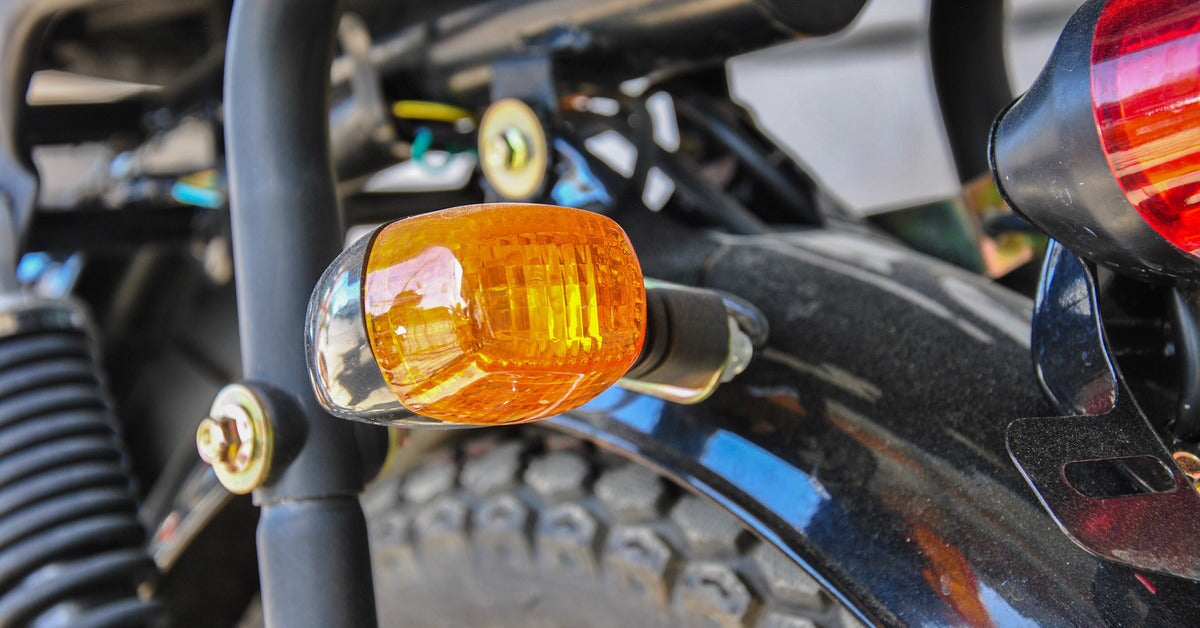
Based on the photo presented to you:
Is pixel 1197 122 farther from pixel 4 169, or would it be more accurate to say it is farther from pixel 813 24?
pixel 4 169

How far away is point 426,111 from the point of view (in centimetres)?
91

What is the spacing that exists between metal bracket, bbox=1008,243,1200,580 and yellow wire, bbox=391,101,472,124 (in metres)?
0.59

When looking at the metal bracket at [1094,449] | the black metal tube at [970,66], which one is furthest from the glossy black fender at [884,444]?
the black metal tube at [970,66]

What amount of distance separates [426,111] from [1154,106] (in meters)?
0.70

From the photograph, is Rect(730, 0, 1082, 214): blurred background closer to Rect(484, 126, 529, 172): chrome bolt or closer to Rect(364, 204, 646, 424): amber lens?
Rect(484, 126, 529, 172): chrome bolt

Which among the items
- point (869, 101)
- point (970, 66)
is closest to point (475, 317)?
point (970, 66)

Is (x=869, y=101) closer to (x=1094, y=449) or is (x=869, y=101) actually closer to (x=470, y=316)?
(x=1094, y=449)

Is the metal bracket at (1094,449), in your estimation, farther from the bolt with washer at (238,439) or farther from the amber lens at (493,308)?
the bolt with washer at (238,439)

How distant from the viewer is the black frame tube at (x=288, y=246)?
1.48 ft

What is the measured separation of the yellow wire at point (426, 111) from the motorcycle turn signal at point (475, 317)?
1.79 ft

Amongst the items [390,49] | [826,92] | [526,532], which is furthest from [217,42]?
[826,92]

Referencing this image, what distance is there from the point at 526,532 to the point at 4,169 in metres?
0.53

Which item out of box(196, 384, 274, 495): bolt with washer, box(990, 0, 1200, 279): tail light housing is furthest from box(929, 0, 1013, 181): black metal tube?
box(196, 384, 274, 495): bolt with washer

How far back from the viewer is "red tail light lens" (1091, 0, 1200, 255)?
31cm
